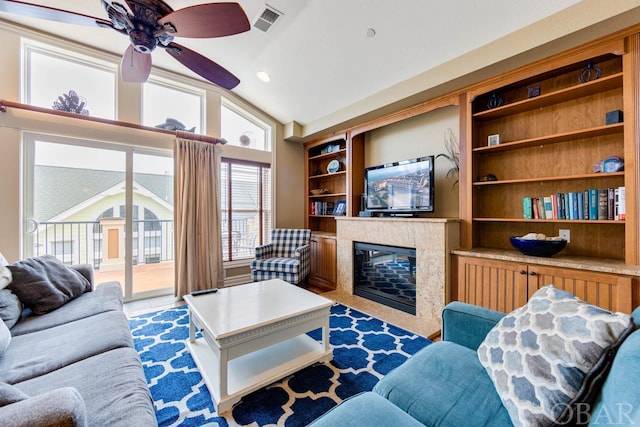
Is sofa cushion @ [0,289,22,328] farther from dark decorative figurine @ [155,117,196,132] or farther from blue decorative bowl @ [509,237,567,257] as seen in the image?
blue decorative bowl @ [509,237,567,257]

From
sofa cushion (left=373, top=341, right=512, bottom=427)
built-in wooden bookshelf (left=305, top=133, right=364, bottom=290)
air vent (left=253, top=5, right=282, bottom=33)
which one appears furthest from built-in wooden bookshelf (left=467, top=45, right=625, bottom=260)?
air vent (left=253, top=5, right=282, bottom=33)

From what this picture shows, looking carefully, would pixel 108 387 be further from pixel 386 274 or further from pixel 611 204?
pixel 611 204

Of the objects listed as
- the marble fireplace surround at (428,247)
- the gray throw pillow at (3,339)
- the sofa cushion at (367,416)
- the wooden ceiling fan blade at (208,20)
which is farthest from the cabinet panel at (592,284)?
the gray throw pillow at (3,339)

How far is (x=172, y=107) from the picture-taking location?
12.2 ft

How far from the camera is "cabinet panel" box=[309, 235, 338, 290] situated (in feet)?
12.9

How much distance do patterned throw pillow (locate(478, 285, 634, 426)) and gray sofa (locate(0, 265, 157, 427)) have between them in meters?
1.28

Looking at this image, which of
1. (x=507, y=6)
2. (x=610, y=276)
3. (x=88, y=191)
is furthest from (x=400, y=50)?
(x=88, y=191)

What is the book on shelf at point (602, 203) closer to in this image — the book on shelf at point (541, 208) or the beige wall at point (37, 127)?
the book on shelf at point (541, 208)

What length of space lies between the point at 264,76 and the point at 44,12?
7.38 ft

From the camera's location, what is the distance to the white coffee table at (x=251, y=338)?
157cm

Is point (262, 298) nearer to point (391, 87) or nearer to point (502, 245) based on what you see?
point (502, 245)

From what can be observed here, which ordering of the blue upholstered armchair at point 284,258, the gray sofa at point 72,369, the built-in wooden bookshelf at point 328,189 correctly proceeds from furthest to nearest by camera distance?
the built-in wooden bookshelf at point 328,189 < the blue upholstered armchair at point 284,258 < the gray sofa at point 72,369

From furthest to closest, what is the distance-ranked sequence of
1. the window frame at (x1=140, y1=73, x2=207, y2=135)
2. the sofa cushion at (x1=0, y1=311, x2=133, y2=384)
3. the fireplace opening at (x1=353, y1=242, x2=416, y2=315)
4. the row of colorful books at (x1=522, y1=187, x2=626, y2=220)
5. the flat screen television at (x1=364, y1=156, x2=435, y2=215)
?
the window frame at (x1=140, y1=73, x2=207, y2=135), the fireplace opening at (x1=353, y1=242, x2=416, y2=315), the flat screen television at (x1=364, y1=156, x2=435, y2=215), the row of colorful books at (x1=522, y1=187, x2=626, y2=220), the sofa cushion at (x1=0, y1=311, x2=133, y2=384)

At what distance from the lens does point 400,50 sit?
8.33 ft
